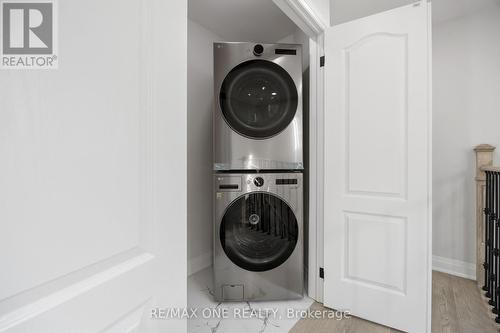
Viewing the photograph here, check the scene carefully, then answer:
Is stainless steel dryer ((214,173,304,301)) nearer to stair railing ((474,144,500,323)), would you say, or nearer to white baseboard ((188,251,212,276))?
white baseboard ((188,251,212,276))

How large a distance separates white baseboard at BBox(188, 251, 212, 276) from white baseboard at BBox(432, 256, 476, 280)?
2.37 m

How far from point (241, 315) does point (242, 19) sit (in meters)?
2.66

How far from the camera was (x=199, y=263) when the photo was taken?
2.50m

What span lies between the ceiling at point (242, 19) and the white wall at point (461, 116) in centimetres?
162

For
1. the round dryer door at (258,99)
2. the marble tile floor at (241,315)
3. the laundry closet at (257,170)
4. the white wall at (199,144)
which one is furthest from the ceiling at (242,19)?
the marble tile floor at (241,315)

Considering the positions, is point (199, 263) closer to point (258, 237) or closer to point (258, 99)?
point (258, 237)

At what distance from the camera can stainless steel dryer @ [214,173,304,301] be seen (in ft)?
6.05

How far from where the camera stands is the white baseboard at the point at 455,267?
2258 mm

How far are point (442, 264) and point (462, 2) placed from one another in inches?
97.6

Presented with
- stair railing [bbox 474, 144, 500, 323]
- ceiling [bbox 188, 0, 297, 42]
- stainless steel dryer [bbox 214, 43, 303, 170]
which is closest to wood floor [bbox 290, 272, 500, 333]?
stair railing [bbox 474, 144, 500, 323]
